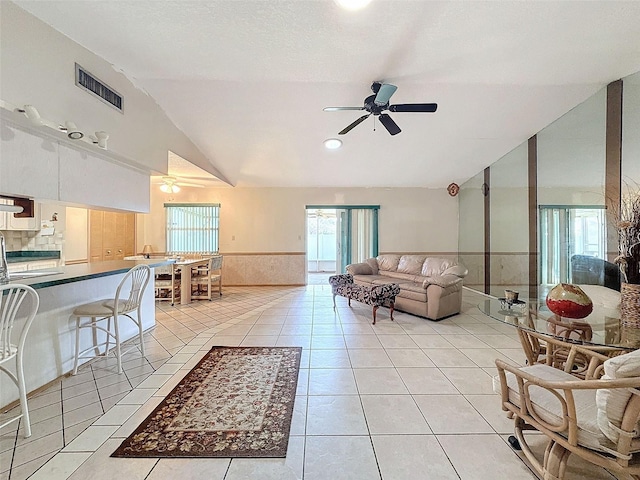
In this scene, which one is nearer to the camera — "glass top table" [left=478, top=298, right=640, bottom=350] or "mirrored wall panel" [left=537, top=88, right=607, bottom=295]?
"glass top table" [left=478, top=298, right=640, bottom=350]

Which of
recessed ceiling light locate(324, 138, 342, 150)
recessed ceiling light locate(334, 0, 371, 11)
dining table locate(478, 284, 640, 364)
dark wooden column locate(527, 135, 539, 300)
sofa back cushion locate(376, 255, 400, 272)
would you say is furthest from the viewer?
sofa back cushion locate(376, 255, 400, 272)

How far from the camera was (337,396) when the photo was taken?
222 centimetres

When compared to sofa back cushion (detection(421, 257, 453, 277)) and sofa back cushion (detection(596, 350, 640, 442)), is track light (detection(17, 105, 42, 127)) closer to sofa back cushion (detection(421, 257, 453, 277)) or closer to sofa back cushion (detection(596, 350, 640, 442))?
sofa back cushion (detection(596, 350, 640, 442))

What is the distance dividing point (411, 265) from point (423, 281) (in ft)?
2.42

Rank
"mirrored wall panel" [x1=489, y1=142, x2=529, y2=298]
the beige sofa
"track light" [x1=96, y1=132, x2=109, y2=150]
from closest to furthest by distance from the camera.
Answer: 1. "track light" [x1=96, y1=132, x2=109, y2=150]
2. the beige sofa
3. "mirrored wall panel" [x1=489, y1=142, x2=529, y2=298]

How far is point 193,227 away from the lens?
7.22 metres

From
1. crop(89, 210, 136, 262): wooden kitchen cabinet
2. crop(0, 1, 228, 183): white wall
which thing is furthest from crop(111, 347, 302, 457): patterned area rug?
crop(89, 210, 136, 262): wooden kitchen cabinet

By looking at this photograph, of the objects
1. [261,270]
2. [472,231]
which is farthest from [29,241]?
[472,231]

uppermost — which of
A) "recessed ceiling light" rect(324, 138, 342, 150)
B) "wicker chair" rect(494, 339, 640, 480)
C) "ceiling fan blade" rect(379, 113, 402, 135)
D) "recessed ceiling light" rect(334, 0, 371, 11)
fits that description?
"recessed ceiling light" rect(334, 0, 371, 11)

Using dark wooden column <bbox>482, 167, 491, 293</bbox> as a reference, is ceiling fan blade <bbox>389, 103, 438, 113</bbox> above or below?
above

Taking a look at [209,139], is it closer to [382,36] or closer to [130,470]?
[382,36]

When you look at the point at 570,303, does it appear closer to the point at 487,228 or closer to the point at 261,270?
the point at 487,228

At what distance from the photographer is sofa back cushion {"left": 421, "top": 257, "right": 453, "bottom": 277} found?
480cm

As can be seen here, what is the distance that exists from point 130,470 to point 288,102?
12.5 feet
